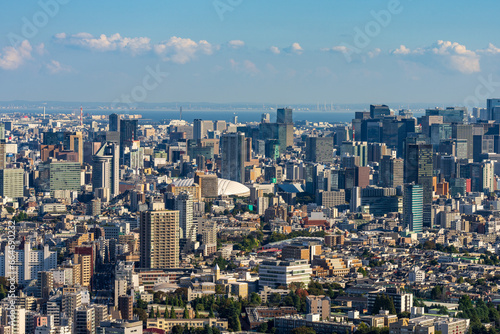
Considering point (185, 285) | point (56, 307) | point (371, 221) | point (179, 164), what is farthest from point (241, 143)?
point (56, 307)

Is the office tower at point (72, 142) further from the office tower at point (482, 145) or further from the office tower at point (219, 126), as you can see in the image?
the office tower at point (219, 126)

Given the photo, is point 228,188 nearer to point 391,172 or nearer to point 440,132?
point 391,172

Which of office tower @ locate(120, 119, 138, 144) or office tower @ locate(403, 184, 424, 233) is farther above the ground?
office tower @ locate(120, 119, 138, 144)

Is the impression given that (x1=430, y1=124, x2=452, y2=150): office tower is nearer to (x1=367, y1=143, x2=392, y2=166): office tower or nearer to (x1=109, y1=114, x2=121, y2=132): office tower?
(x1=367, y1=143, x2=392, y2=166): office tower

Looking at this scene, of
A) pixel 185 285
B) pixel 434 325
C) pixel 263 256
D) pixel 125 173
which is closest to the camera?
pixel 434 325

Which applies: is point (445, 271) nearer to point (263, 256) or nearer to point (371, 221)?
point (263, 256)

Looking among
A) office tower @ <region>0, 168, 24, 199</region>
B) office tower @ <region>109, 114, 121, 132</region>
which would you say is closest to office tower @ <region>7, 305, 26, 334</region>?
office tower @ <region>0, 168, 24, 199</region>
